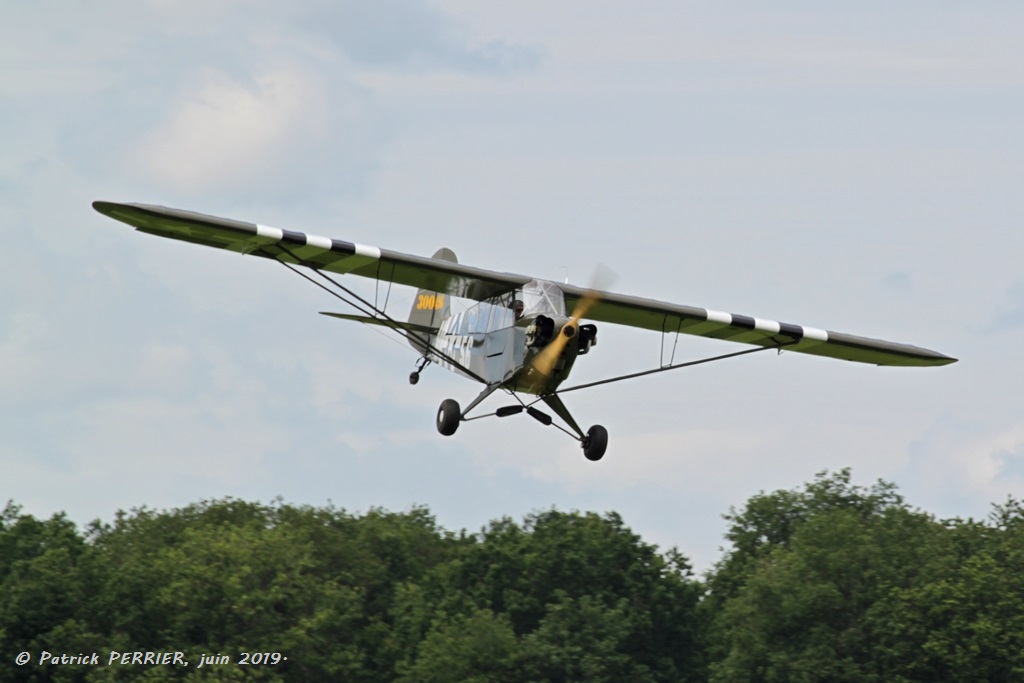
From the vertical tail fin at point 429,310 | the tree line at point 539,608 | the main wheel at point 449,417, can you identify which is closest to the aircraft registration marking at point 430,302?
the vertical tail fin at point 429,310

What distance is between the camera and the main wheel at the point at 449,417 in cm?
2309

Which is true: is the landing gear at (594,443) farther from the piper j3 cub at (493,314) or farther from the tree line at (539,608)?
the tree line at (539,608)

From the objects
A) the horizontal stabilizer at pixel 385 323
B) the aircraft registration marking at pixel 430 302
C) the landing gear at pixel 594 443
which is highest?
the aircraft registration marking at pixel 430 302

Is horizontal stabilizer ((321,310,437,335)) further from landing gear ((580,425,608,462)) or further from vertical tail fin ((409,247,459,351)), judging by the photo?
landing gear ((580,425,608,462))

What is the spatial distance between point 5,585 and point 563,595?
62.6 ft

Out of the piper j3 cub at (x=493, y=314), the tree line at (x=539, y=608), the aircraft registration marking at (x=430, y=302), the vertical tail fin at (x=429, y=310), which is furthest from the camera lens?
the tree line at (x=539, y=608)

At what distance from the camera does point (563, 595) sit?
57.8m

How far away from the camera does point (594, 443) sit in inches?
899

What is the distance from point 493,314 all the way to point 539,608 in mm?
37405

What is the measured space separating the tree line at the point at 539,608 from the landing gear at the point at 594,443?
30986mm

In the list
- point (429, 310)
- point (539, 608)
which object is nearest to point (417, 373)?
point (429, 310)

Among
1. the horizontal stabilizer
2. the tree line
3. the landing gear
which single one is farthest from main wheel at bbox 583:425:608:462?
the tree line

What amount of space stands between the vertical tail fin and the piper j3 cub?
28.3 inches

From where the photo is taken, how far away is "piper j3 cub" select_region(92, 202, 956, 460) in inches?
850
